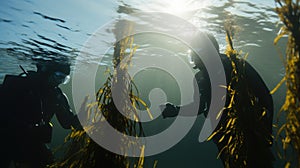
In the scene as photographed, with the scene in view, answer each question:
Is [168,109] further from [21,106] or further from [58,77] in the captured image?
[21,106]

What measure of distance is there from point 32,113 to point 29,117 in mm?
173

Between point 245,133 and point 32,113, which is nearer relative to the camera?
point 245,133

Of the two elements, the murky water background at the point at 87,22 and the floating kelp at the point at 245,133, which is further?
the murky water background at the point at 87,22

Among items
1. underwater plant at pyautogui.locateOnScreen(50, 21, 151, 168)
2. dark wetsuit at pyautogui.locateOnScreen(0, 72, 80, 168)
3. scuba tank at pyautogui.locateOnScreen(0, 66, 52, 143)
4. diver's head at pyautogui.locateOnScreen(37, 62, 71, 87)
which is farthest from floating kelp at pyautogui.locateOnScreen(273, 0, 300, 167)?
diver's head at pyautogui.locateOnScreen(37, 62, 71, 87)

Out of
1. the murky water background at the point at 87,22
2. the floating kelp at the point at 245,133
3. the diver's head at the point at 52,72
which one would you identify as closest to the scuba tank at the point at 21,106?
the diver's head at the point at 52,72

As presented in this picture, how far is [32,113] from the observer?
852cm

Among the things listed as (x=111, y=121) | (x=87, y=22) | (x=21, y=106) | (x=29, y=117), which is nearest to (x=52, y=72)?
(x=21, y=106)

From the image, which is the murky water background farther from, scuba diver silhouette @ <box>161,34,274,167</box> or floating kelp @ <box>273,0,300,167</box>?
floating kelp @ <box>273,0,300,167</box>

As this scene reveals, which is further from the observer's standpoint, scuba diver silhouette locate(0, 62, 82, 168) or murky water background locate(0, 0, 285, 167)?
murky water background locate(0, 0, 285, 167)

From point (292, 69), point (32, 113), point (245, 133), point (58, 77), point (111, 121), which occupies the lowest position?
point (32, 113)

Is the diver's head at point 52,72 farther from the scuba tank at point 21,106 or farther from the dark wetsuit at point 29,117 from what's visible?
the scuba tank at point 21,106

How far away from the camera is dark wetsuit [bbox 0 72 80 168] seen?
788 centimetres

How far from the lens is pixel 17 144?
796cm

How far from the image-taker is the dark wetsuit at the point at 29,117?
25.8 feet
